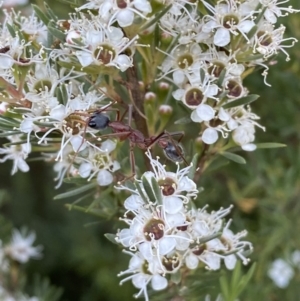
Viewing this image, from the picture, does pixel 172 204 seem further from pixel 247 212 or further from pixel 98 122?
pixel 247 212

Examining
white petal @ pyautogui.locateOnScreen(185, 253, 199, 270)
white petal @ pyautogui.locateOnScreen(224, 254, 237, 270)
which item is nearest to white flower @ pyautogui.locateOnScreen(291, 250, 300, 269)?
white petal @ pyautogui.locateOnScreen(224, 254, 237, 270)

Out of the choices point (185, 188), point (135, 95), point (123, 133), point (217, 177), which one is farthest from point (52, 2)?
point (185, 188)

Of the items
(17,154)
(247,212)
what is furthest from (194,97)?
(247,212)

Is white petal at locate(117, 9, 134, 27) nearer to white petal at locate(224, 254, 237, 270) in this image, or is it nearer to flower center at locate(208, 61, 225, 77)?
flower center at locate(208, 61, 225, 77)

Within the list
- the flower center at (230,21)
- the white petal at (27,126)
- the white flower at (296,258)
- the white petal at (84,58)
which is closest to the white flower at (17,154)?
the white petal at (27,126)

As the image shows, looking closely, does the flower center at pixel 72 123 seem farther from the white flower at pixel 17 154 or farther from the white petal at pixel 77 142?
the white flower at pixel 17 154
